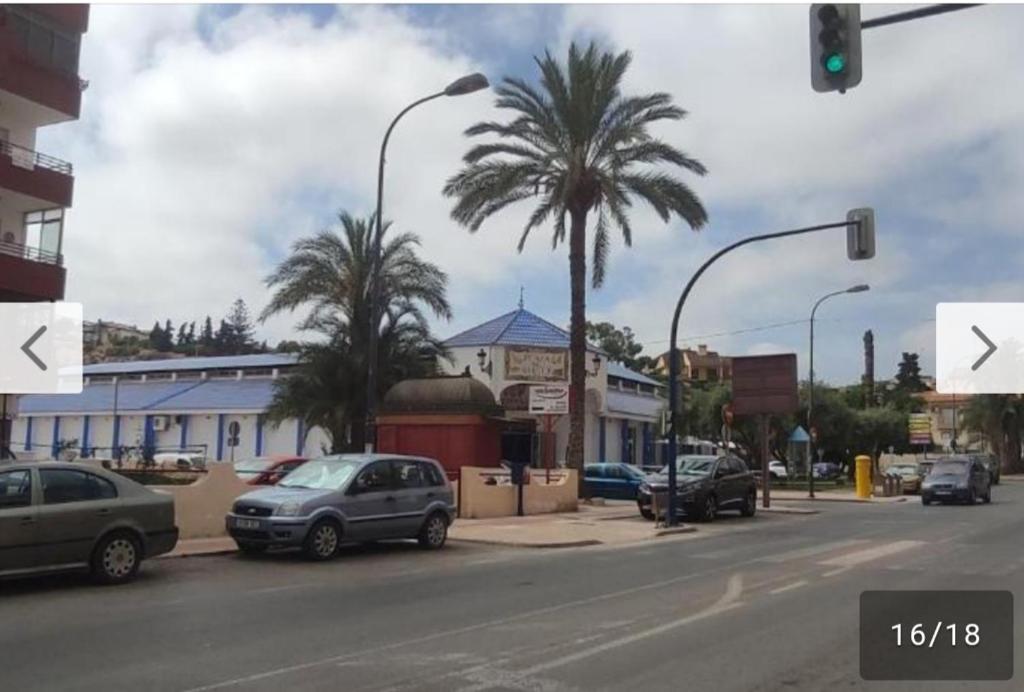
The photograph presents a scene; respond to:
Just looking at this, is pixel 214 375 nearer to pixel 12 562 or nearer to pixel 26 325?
pixel 26 325

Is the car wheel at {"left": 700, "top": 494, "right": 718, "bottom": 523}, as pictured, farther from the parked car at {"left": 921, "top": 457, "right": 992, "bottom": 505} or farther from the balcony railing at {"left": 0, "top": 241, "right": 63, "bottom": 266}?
the balcony railing at {"left": 0, "top": 241, "right": 63, "bottom": 266}

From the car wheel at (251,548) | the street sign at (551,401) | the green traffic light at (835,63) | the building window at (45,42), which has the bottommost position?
the car wheel at (251,548)

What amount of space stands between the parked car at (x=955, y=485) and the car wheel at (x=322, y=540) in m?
Result: 27.5

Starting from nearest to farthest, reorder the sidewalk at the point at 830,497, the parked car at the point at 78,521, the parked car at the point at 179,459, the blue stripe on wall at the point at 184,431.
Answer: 1. the parked car at the point at 78,521
2. the sidewalk at the point at 830,497
3. the parked car at the point at 179,459
4. the blue stripe on wall at the point at 184,431

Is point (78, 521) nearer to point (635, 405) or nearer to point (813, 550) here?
point (813, 550)

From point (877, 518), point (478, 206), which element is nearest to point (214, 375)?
point (478, 206)

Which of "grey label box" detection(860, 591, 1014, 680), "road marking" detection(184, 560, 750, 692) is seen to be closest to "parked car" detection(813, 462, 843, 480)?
"road marking" detection(184, 560, 750, 692)

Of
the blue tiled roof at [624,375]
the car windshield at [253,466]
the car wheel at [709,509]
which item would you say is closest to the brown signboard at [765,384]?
the car wheel at [709,509]

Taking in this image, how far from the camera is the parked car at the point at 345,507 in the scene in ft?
50.7

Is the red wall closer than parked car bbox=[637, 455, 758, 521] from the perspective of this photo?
No

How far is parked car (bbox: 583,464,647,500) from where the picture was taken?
34906 millimetres

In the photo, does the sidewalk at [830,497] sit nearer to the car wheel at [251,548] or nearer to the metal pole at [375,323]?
the metal pole at [375,323]

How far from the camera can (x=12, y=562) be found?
11.5m

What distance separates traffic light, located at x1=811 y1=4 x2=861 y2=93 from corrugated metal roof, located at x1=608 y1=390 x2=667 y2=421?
4070 centimetres
